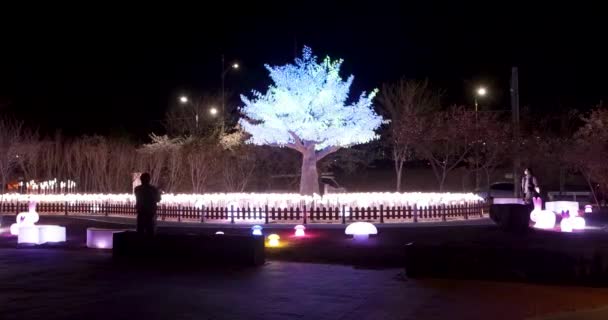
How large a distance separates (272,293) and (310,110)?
1895cm

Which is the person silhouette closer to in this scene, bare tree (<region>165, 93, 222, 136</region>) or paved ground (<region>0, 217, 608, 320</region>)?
paved ground (<region>0, 217, 608, 320</region>)

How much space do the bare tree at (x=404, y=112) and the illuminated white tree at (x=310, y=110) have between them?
29.0ft

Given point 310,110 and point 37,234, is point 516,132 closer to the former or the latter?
point 310,110

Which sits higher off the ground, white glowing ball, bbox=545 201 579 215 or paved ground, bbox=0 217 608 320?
white glowing ball, bbox=545 201 579 215

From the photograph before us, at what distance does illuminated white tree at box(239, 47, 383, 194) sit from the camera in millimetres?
28969

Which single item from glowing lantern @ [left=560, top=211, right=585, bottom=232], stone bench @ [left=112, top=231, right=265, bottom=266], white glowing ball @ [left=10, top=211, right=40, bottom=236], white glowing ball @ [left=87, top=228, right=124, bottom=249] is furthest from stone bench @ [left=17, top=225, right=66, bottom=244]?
glowing lantern @ [left=560, top=211, right=585, bottom=232]

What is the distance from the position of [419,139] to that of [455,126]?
98.6 inches

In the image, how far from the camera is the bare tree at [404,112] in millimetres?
38312

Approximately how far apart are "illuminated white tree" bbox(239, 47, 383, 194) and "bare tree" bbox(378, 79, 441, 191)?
8.85m

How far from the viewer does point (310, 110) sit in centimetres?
2905

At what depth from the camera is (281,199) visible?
87.4 feet

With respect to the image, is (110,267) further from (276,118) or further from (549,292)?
(276,118)

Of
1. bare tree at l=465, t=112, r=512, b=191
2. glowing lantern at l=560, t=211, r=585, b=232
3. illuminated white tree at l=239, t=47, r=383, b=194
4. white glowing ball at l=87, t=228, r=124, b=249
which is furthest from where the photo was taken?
bare tree at l=465, t=112, r=512, b=191

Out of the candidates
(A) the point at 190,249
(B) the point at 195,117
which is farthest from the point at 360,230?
(B) the point at 195,117
